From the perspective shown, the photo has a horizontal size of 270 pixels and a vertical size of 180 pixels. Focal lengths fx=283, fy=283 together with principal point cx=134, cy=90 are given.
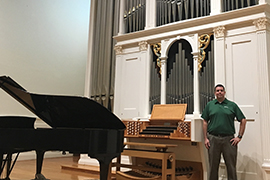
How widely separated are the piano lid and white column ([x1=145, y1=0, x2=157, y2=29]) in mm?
3263

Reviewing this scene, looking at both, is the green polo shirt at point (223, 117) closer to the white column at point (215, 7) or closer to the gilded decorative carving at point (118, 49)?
the white column at point (215, 7)

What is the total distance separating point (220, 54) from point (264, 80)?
816 mm

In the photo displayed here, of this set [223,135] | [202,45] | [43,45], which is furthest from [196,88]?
[43,45]

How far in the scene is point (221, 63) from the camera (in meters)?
4.66

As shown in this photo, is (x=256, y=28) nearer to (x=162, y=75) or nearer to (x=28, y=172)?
(x=162, y=75)

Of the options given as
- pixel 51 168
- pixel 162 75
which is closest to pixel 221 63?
pixel 162 75

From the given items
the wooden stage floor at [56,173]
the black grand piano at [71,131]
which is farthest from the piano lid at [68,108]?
the wooden stage floor at [56,173]

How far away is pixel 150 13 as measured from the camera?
5672mm

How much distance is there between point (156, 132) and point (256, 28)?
89.5 inches

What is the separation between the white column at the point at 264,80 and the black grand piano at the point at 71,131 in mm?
2493

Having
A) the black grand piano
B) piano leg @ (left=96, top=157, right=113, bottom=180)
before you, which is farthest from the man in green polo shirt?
piano leg @ (left=96, top=157, right=113, bottom=180)

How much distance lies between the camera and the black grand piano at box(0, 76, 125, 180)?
2.54 meters

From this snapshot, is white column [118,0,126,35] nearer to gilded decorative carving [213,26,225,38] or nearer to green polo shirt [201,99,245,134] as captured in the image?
gilded decorative carving [213,26,225,38]

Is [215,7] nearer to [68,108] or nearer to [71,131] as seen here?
[68,108]
